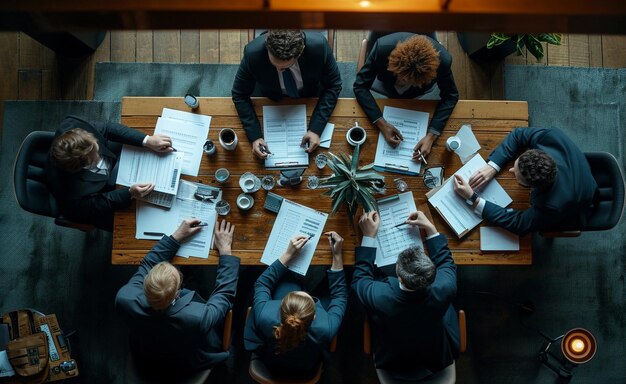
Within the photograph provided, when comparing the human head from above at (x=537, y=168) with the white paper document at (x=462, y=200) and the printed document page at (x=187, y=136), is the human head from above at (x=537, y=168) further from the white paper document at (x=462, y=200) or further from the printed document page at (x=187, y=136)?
the printed document page at (x=187, y=136)

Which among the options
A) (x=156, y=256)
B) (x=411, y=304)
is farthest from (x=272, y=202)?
(x=411, y=304)

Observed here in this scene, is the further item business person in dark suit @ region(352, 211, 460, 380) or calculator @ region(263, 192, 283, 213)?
calculator @ region(263, 192, 283, 213)

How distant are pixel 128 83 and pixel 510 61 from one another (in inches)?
112

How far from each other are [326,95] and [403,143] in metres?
0.53

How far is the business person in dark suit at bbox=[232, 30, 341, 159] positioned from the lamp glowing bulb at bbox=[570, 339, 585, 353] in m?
1.96

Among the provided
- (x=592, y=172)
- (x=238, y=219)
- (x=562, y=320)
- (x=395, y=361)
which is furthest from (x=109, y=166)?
(x=562, y=320)

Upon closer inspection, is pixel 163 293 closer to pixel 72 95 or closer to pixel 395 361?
pixel 395 361

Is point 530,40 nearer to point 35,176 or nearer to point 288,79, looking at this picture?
point 288,79

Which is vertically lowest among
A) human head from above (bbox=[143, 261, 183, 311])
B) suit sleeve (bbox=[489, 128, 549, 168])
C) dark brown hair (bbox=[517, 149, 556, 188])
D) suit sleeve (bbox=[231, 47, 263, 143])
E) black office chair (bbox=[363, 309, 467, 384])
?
black office chair (bbox=[363, 309, 467, 384])

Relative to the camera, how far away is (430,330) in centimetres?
278

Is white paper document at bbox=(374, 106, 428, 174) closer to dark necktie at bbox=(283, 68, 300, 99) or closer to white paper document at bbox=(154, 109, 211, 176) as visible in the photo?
dark necktie at bbox=(283, 68, 300, 99)

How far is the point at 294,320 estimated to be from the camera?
2.46 meters

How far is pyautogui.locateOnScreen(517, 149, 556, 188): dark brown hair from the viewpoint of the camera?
271 cm

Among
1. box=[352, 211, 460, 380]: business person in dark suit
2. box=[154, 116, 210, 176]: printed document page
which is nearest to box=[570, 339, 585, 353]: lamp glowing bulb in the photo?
box=[352, 211, 460, 380]: business person in dark suit
